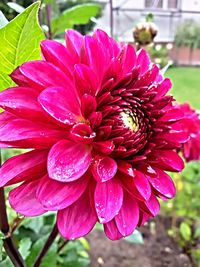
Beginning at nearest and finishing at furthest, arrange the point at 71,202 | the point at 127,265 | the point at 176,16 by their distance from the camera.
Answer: the point at 71,202
the point at 127,265
the point at 176,16

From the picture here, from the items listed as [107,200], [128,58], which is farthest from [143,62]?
[107,200]

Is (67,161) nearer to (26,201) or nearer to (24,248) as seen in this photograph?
(26,201)

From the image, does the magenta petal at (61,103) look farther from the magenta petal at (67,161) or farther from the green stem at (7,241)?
the green stem at (7,241)

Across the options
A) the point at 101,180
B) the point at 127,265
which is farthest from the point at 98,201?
the point at 127,265

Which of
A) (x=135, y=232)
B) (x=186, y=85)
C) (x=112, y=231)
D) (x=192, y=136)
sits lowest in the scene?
(x=186, y=85)

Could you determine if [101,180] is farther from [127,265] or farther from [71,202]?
[127,265]

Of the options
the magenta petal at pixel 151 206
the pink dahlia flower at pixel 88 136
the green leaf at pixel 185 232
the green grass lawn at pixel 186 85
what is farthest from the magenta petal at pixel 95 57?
the green grass lawn at pixel 186 85

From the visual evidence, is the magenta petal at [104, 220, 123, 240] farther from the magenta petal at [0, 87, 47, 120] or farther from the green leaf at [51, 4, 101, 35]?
the green leaf at [51, 4, 101, 35]
